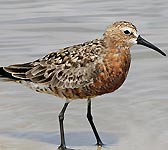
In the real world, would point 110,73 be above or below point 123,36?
below

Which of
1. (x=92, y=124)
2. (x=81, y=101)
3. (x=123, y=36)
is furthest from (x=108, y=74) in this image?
(x=81, y=101)

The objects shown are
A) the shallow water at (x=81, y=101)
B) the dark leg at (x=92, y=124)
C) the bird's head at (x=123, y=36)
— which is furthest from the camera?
the shallow water at (x=81, y=101)

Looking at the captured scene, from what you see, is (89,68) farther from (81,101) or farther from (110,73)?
(81,101)

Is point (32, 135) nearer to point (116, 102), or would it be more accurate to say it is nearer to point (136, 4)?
point (116, 102)

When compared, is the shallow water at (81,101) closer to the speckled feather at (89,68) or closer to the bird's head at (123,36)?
the speckled feather at (89,68)

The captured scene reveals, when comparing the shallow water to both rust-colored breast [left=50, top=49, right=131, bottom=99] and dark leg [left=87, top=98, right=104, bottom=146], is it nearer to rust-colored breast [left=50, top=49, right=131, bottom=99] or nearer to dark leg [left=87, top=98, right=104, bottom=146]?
dark leg [left=87, top=98, right=104, bottom=146]

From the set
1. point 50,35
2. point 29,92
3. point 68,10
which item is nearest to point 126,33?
point 29,92

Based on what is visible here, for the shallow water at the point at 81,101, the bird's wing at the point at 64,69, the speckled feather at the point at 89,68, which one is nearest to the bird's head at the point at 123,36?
the speckled feather at the point at 89,68

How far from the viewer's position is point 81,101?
32.1 feet

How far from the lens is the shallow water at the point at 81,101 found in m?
8.76

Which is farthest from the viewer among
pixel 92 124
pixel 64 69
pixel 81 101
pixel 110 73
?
pixel 81 101

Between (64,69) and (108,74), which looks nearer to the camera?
(108,74)

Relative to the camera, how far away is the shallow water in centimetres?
876

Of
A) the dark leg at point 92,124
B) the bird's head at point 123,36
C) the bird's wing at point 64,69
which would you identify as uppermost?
the bird's head at point 123,36
